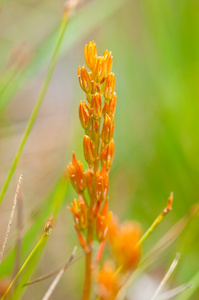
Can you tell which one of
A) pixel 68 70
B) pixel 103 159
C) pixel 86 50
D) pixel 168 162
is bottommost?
pixel 103 159

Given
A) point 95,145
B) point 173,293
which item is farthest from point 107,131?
point 173,293

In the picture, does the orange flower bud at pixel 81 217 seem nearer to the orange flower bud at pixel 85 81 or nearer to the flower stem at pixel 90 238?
the flower stem at pixel 90 238

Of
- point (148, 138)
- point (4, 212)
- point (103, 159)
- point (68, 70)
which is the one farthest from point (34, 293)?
point (68, 70)

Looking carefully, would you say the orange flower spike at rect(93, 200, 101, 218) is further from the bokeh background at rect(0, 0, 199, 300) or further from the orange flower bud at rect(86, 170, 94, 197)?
the bokeh background at rect(0, 0, 199, 300)

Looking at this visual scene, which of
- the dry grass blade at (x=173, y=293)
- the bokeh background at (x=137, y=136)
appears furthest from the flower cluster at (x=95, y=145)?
the bokeh background at (x=137, y=136)

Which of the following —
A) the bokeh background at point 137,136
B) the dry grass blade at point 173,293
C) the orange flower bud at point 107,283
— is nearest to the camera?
the orange flower bud at point 107,283

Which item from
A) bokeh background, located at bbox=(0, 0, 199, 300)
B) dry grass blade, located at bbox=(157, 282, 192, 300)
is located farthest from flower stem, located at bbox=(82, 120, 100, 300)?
bokeh background, located at bbox=(0, 0, 199, 300)

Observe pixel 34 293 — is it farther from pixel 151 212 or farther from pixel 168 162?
pixel 168 162

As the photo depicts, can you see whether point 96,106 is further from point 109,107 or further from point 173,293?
point 173,293

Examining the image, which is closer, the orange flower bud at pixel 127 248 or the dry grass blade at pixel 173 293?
the orange flower bud at pixel 127 248

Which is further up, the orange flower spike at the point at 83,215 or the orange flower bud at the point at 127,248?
the orange flower spike at the point at 83,215

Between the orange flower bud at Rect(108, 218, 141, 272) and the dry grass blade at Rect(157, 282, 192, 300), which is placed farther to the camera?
the dry grass blade at Rect(157, 282, 192, 300)
